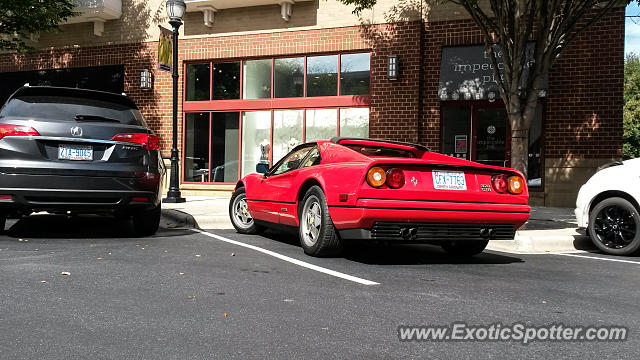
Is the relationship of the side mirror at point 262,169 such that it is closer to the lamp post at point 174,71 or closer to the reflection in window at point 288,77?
the lamp post at point 174,71

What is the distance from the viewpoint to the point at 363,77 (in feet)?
47.4

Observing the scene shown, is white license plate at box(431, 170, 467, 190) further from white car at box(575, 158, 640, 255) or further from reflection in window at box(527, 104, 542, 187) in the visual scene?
reflection in window at box(527, 104, 542, 187)

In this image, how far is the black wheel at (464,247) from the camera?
6.21 metres

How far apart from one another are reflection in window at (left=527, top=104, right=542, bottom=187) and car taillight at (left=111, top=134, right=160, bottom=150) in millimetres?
9330

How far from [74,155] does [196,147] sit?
993 centimetres

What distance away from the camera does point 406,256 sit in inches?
246

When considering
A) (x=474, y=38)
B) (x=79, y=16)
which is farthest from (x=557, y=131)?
(x=79, y=16)

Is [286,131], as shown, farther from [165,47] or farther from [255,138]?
[165,47]

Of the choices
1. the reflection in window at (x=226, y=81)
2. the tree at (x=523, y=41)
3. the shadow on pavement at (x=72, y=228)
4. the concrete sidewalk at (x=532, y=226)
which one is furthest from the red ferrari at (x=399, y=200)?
the reflection in window at (x=226, y=81)

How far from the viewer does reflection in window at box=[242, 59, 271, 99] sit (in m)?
15.5

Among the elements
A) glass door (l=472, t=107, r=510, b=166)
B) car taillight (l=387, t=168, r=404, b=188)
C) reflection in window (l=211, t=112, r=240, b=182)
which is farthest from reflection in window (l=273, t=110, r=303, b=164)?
car taillight (l=387, t=168, r=404, b=188)

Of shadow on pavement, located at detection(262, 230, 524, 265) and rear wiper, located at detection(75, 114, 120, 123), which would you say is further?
rear wiper, located at detection(75, 114, 120, 123)

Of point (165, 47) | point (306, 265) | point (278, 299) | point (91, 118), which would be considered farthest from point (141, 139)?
point (165, 47)

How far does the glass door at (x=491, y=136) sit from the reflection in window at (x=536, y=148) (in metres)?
0.58
